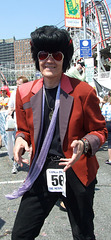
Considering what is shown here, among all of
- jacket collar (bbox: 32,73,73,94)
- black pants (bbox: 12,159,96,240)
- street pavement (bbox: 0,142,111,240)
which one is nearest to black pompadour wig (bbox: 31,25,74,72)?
jacket collar (bbox: 32,73,73,94)

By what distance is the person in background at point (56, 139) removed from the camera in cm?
177

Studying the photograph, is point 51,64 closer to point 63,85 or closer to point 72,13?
point 63,85

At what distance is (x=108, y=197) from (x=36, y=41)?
302 cm

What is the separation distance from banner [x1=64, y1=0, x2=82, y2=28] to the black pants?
13.7 meters

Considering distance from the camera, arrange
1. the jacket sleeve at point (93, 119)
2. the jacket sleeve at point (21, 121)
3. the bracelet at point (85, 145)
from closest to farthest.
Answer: the bracelet at point (85, 145) < the jacket sleeve at point (93, 119) < the jacket sleeve at point (21, 121)

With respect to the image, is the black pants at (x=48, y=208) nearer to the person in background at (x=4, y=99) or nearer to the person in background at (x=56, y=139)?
the person in background at (x=56, y=139)

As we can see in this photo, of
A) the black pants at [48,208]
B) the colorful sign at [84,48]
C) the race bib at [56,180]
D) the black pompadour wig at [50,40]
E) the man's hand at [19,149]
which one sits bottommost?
the black pants at [48,208]

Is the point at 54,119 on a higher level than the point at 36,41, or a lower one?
lower

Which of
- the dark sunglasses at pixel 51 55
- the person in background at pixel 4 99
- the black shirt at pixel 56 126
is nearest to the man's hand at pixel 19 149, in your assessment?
the black shirt at pixel 56 126

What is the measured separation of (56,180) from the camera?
181 cm

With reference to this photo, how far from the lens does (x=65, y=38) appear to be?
1.83 metres

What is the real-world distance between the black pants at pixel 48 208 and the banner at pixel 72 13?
13712mm

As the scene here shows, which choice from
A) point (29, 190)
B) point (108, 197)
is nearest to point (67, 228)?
point (108, 197)

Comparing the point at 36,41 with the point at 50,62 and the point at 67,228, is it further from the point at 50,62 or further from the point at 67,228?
the point at 67,228
